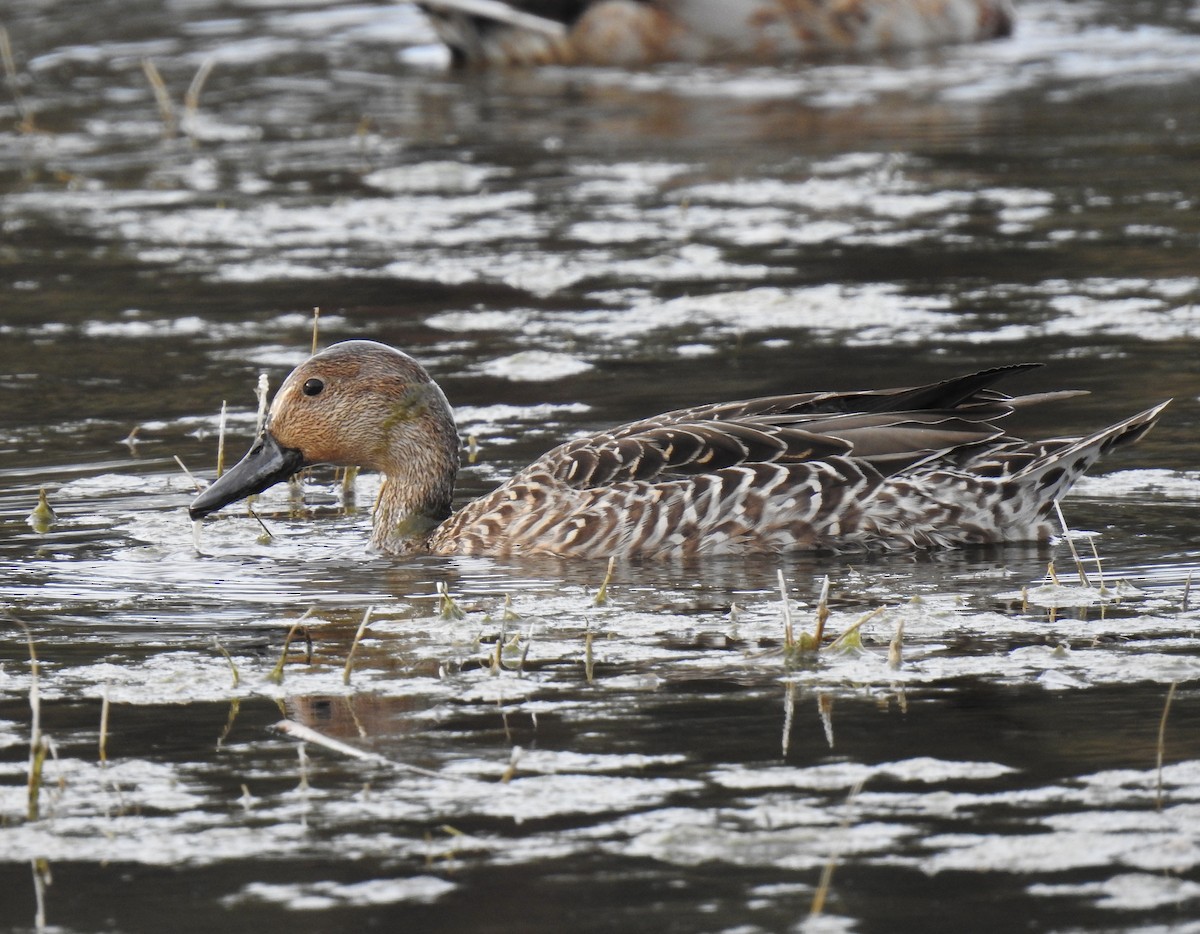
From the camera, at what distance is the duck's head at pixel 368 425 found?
8.77 meters

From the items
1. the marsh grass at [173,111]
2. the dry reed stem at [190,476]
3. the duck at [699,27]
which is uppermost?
the duck at [699,27]

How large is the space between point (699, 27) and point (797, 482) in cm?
1276

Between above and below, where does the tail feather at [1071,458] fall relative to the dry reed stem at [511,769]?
above

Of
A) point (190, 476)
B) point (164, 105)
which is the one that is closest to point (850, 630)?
point (190, 476)

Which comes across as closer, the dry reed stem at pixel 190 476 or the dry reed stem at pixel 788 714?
the dry reed stem at pixel 788 714

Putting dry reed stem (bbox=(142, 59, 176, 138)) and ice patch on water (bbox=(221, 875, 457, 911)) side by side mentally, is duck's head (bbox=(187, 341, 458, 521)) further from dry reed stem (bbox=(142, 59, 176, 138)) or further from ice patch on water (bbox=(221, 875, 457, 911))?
dry reed stem (bbox=(142, 59, 176, 138))

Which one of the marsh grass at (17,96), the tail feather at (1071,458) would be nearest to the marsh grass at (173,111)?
the marsh grass at (17,96)

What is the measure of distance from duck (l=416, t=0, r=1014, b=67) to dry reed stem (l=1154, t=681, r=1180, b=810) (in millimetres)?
14590

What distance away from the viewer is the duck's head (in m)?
8.77

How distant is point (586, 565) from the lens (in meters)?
8.24

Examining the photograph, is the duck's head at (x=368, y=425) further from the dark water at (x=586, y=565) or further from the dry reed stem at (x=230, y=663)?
the dry reed stem at (x=230, y=663)

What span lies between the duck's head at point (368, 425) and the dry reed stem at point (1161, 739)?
3.45m

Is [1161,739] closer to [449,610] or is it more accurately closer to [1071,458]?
[449,610]

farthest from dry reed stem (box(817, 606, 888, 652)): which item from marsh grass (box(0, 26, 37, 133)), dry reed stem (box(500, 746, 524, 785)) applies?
marsh grass (box(0, 26, 37, 133))
